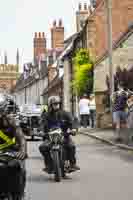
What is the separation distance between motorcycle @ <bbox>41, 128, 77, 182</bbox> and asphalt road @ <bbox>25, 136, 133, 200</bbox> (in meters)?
0.21

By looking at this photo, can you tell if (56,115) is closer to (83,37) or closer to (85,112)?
(85,112)

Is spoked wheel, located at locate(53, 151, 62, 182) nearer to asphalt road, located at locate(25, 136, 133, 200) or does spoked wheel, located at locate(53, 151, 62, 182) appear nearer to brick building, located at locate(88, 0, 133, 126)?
asphalt road, located at locate(25, 136, 133, 200)

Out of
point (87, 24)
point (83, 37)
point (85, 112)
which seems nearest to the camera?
point (85, 112)

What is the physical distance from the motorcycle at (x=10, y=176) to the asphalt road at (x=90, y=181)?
2.40 m

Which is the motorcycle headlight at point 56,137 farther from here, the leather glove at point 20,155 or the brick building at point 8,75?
the brick building at point 8,75

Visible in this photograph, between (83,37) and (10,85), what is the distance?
112 metres

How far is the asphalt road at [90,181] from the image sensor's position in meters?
10.2

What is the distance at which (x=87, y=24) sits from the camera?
167 ft

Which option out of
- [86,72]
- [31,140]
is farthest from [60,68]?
[31,140]

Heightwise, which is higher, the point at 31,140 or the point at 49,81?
the point at 49,81

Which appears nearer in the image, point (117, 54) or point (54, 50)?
point (117, 54)

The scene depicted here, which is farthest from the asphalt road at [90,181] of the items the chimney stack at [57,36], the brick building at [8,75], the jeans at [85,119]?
the brick building at [8,75]

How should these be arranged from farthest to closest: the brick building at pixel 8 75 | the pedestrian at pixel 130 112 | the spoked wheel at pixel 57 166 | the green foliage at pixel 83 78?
the brick building at pixel 8 75
the green foliage at pixel 83 78
the pedestrian at pixel 130 112
the spoked wheel at pixel 57 166

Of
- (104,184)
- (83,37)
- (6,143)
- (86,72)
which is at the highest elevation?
(83,37)
